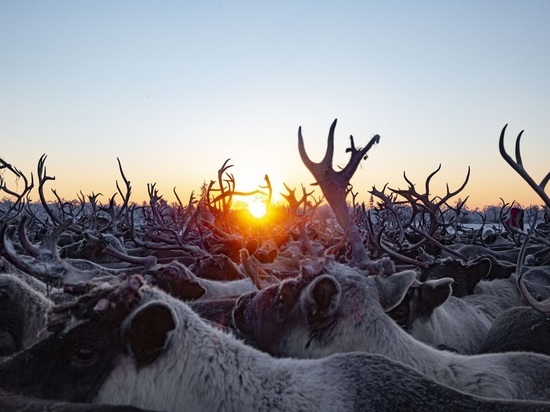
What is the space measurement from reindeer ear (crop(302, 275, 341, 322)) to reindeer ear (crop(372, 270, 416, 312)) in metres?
0.47

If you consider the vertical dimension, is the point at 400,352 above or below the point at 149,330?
below

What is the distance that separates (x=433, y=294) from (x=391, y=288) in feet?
3.59

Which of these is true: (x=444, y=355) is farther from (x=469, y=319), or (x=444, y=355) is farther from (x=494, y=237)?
(x=494, y=237)

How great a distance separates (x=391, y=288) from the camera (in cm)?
367

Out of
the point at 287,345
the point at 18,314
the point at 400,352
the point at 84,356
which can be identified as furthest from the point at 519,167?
the point at 18,314

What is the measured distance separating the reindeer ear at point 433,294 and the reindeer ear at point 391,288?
0.89m

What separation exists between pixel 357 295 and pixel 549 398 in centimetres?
113

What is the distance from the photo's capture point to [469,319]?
18.0ft

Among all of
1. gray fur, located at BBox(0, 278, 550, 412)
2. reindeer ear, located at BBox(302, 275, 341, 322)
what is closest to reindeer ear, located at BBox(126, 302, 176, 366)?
gray fur, located at BBox(0, 278, 550, 412)

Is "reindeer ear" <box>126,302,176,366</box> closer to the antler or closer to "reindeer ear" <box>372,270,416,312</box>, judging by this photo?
"reindeer ear" <box>372,270,416,312</box>

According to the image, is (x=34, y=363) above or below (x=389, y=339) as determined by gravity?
above

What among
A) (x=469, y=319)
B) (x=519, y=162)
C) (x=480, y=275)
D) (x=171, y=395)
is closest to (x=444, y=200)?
(x=480, y=275)

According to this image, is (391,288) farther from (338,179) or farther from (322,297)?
(338,179)

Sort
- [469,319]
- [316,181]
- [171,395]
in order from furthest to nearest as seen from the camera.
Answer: [469,319] → [316,181] → [171,395]
